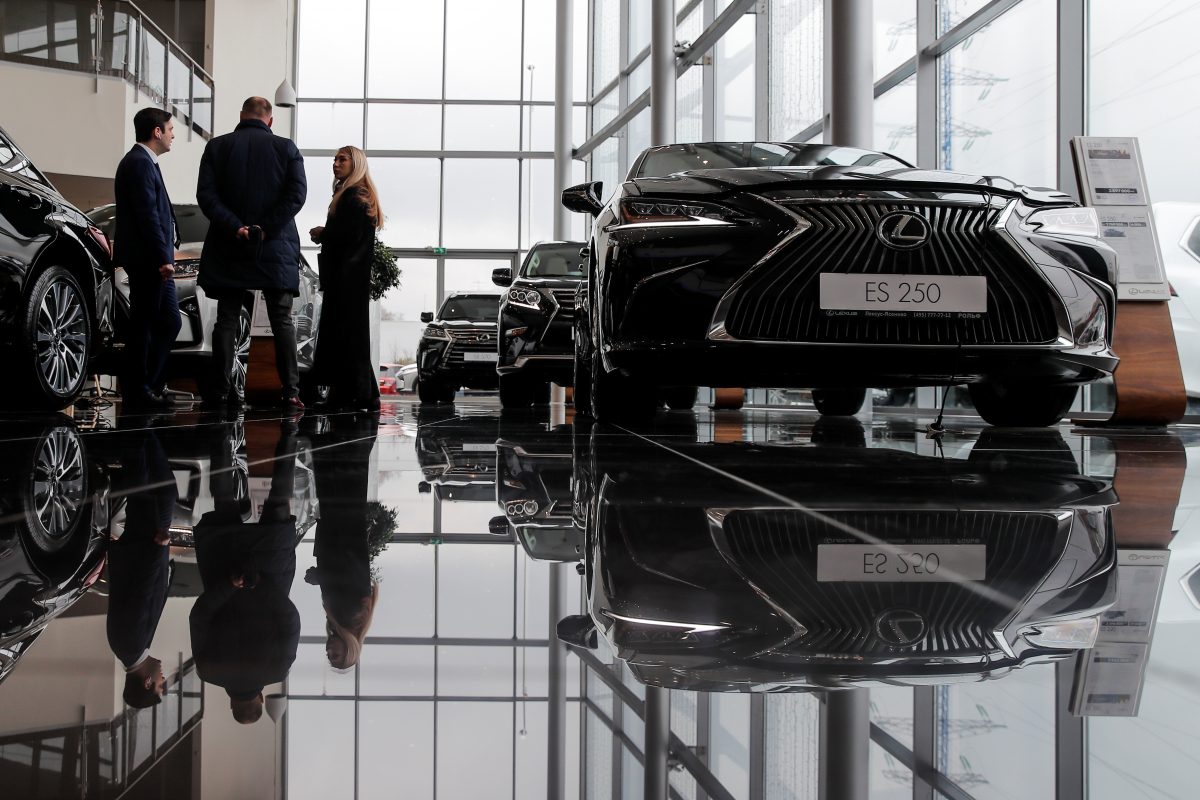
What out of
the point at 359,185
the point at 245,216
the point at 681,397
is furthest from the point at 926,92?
the point at 245,216

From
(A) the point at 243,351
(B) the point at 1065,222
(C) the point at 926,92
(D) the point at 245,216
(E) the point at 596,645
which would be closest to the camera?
(E) the point at 596,645

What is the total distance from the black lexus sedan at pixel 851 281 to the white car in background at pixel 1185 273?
362cm

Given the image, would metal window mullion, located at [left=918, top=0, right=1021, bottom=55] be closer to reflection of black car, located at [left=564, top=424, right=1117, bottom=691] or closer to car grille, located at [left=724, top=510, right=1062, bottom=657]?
reflection of black car, located at [left=564, top=424, right=1117, bottom=691]

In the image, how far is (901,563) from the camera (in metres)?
0.90

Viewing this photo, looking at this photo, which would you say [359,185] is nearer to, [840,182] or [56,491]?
[840,182]

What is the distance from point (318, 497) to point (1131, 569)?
0.95 m

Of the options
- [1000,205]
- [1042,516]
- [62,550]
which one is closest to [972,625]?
[1042,516]

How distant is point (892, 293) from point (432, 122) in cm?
1865

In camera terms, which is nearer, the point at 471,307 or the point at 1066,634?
the point at 1066,634

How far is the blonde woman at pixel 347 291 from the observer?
512cm

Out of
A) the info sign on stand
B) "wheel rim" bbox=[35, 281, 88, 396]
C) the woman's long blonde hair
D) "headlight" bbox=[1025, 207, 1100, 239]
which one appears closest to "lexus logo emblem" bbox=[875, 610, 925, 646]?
"headlight" bbox=[1025, 207, 1100, 239]

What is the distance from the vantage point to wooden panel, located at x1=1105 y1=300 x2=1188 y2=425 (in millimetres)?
4273

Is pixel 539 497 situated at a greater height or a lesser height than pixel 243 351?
lesser

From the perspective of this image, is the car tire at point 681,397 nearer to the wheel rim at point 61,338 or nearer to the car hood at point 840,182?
the wheel rim at point 61,338
